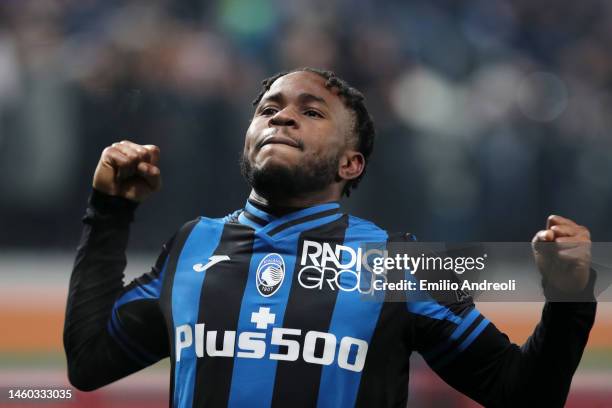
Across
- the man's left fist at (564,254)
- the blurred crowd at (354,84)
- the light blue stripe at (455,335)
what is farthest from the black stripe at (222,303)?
the blurred crowd at (354,84)

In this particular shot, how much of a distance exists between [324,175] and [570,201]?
3.45 m

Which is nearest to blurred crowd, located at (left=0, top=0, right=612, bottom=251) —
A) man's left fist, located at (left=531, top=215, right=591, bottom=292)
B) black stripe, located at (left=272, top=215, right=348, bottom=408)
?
black stripe, located at (left=272, top=215, right=348, bottom=408)

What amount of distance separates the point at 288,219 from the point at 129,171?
15.6 inches

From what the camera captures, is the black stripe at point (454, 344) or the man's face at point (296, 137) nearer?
the black stripe at point (454, 344)

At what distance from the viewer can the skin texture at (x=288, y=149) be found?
223 cm

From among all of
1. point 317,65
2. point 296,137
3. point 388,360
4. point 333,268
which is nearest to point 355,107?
point 296,137

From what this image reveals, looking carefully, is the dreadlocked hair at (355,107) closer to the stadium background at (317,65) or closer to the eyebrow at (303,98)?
the eyebrow at (303,98)

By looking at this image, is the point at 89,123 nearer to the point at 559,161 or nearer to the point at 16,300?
the point at 16,300

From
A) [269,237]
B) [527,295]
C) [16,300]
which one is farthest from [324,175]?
[16,300]

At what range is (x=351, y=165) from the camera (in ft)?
7.95

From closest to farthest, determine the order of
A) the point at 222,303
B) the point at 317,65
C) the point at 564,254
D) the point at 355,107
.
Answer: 1. the point at 564,254
2. the point at 222,303
3. the point at 355,107
4. the point at 317,65

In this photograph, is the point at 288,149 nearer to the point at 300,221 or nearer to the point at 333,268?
the point at 300,221

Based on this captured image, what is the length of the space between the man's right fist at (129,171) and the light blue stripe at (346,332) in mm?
548

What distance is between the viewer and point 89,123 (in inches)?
187
